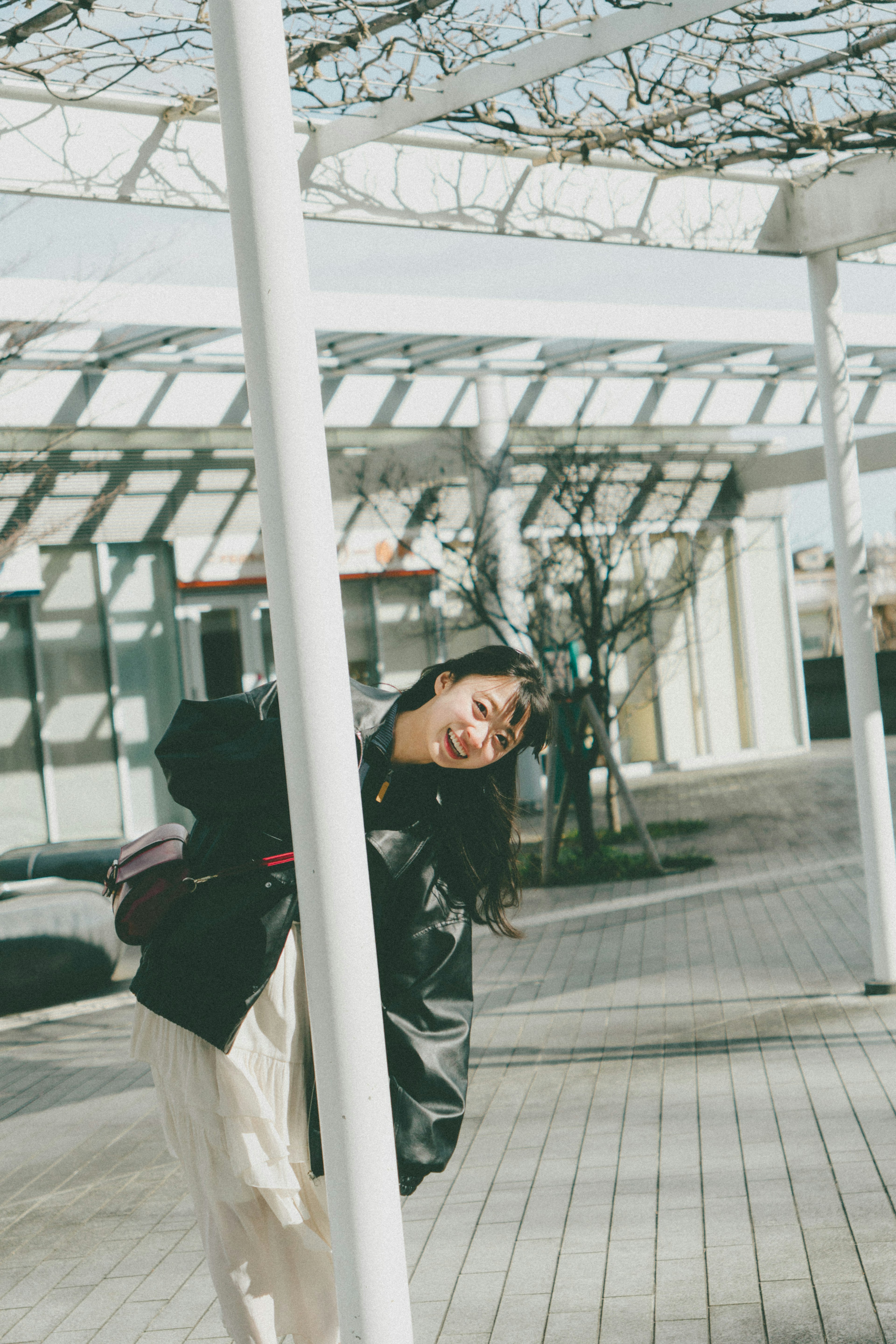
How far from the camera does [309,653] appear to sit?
6.54 ft

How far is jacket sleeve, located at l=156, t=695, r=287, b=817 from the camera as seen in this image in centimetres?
241

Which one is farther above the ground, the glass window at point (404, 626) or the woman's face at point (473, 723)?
the glass window at point (404, 626)

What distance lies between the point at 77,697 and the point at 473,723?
548 inches

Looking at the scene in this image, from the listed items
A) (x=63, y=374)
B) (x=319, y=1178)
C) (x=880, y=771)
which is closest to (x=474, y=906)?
(x=319, y=1178)

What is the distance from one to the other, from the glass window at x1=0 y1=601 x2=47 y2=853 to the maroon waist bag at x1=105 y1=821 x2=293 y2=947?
1330 centimetres

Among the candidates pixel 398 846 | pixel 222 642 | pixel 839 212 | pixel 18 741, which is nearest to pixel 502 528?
pixel 222 642

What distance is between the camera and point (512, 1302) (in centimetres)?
374

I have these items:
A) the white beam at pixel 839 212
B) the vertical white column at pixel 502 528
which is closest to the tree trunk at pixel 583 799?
the vertical white column at pixel 502 528

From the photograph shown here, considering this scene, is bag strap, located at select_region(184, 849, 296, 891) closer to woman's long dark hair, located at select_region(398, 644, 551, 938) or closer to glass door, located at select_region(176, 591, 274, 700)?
woman's long dark hair, located at select_region(398, 644, 551, 938)

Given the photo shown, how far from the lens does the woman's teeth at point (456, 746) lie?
8.25 feet

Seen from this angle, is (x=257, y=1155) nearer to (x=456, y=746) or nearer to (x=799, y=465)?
(x=456, y=746)

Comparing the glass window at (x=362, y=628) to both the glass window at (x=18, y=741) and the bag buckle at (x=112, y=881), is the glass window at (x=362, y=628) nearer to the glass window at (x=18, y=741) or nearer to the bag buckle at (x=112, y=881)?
the glass window at (x=18, y=741)

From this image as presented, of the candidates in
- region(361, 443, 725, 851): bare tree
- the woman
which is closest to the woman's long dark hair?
the woman

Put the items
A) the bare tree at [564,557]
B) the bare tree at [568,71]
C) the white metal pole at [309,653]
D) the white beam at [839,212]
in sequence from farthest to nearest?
the bare tree at [564,557] < the white beam at [839,212] < the bare tree at [568,71] < the white metal pole at [309,653]
